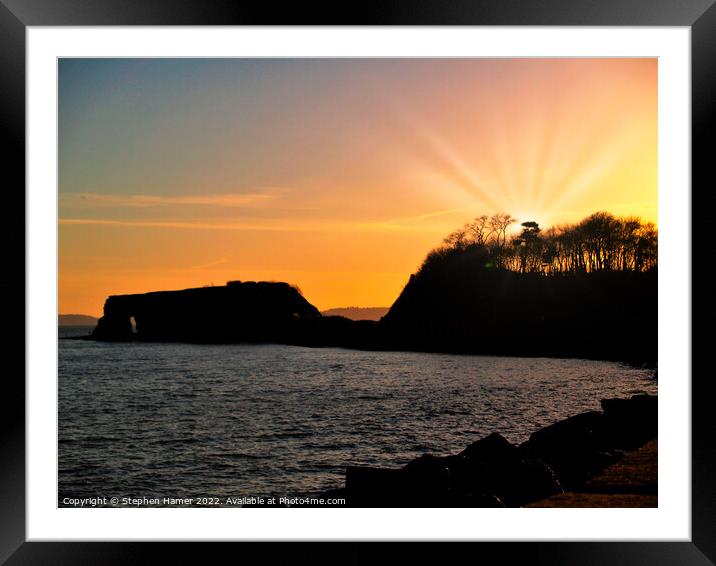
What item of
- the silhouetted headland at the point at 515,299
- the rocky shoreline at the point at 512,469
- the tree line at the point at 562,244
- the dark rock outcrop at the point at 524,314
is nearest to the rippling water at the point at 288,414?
the dark rock outcrop at the point at 524,314

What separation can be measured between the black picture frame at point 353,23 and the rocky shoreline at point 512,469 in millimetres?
1015

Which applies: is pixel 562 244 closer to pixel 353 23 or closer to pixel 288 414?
pixel 288 414

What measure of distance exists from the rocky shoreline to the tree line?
25.9m

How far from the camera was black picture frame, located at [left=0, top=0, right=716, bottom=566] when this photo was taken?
13.1 ft

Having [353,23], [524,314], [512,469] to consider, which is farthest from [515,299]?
[353,23]

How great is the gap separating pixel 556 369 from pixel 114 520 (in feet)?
113

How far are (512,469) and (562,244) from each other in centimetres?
3454

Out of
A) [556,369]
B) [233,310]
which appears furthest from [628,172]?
[233,310]

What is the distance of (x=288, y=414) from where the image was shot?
77.0 feet

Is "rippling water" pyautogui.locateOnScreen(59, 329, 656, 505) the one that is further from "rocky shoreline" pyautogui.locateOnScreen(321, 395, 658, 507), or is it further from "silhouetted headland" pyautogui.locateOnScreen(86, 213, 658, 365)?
"rocky shoreline" pyautogui.locateOnScreen(321, 395, 658, 507)

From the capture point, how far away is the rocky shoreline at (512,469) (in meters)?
5.39

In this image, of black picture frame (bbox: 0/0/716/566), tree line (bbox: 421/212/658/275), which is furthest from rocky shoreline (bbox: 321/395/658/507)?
tree line (bbox: 421/212/658/275)

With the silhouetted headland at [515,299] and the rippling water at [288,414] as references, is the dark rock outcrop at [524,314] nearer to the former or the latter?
the silhouetted headland at [515,299]

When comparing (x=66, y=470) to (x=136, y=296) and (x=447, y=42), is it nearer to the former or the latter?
(x=447, y=42)
